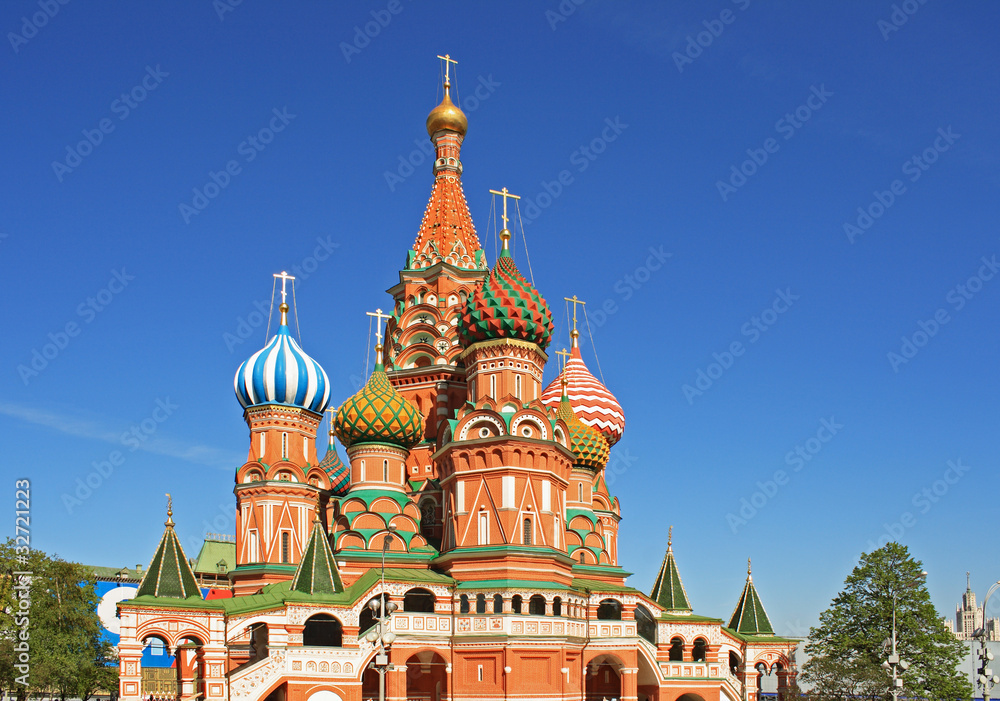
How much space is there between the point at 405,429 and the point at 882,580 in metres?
18.5

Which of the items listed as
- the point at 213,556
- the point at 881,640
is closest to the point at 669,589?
the point at 881,640

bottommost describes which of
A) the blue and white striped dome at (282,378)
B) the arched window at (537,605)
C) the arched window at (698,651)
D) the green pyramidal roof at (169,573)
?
the arched window at (698,651)

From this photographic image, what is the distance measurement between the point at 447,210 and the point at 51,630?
23600 millimetres

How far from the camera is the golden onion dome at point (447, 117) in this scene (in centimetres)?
4569

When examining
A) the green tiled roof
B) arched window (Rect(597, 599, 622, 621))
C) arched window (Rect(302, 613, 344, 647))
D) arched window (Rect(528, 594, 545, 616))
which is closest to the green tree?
arched window (Rect(597, 599, 622, 621))

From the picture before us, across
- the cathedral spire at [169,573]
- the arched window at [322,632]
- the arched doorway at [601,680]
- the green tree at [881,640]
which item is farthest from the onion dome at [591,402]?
the cathedral spire at [169,573]

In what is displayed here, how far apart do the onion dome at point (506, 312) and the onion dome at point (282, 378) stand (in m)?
7.07

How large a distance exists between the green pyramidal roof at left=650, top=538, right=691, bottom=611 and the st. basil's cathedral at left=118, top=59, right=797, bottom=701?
0.07m

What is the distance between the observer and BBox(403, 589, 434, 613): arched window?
33875 millimetres

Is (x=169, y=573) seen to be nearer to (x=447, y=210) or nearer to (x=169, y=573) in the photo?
(x=169, y=573)

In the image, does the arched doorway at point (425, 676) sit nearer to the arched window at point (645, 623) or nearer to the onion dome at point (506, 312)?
the arched window at point (645, 623)

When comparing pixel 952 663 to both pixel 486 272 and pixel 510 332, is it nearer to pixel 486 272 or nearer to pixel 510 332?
pixel 510 332

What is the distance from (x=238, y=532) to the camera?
129ft

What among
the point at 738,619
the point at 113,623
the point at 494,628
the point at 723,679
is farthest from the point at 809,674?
the point at 113,623
